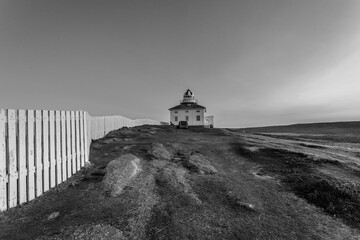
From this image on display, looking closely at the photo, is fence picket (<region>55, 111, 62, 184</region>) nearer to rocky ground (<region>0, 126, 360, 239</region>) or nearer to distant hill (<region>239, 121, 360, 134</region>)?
rocky ground (<region>0, 126, 360, 239</region>)

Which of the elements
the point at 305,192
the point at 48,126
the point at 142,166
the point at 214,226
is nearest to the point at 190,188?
the point at 214,226

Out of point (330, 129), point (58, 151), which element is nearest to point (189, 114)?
point (330, 129)

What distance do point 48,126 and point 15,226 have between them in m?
2.73

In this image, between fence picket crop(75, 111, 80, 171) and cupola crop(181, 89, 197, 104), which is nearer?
fence picket crop(75, 111, 80, 171)

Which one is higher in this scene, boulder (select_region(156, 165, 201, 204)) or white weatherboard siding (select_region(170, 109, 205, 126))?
white weatherboard siding (select_region(170, 109, 205, 126))

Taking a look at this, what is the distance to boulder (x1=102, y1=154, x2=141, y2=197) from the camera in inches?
193

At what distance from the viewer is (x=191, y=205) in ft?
14.2

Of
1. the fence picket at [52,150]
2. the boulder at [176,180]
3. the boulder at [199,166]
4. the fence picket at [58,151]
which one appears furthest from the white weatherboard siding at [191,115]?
the fence picket at [52,150]

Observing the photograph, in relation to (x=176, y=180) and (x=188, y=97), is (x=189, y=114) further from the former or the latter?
(x=176, y=180)

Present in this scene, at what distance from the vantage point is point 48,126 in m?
5.30

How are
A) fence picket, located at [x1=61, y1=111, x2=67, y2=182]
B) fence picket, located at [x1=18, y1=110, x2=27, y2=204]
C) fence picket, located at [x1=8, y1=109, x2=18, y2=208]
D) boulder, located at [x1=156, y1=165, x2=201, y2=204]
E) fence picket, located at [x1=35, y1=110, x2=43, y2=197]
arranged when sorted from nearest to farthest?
fence picket, located at [x1=8, y1=109, x2=18, y2=208]
fence picket, located at [x1=18, y1=110, x2=27, y2=204]
fence picket, located at [x1=35, y1=110, x2=43, y2=197]
boulder, located at [x1=156, y1=165, x2=201, y2=204]
fence picket, located at [x1=61, y1=111, x2=67, y2=182]

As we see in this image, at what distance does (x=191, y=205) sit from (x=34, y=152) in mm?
4248

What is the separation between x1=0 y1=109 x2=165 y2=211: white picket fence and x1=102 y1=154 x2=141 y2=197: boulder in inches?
57.2

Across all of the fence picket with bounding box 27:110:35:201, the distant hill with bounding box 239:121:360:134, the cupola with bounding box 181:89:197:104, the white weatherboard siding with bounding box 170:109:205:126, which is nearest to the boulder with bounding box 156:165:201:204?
the fence picket with bounding box 27:110:35:201
